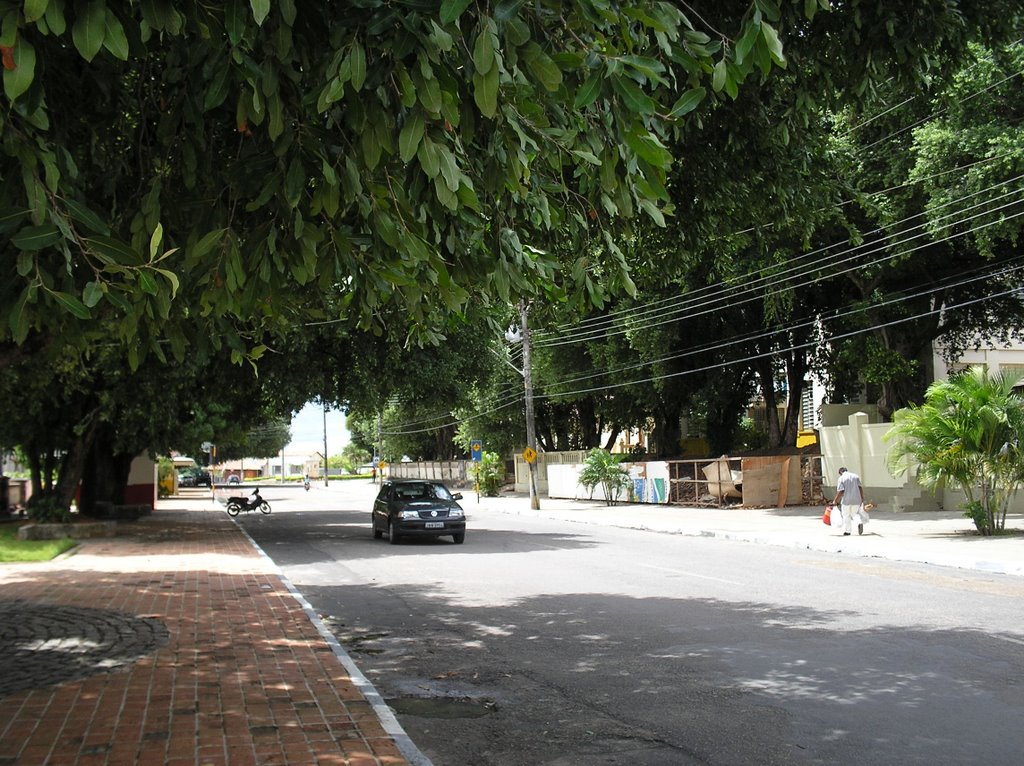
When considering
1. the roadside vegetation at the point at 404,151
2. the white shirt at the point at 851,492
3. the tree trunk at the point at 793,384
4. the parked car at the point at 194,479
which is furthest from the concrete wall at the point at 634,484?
the parked car at the point at 194,479

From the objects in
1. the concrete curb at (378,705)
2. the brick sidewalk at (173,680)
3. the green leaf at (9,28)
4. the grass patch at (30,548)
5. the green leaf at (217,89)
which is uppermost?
the green leaf at (217,89)

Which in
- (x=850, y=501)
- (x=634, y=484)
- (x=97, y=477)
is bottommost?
(x=850, y=501)

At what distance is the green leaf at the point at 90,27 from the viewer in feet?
9.77

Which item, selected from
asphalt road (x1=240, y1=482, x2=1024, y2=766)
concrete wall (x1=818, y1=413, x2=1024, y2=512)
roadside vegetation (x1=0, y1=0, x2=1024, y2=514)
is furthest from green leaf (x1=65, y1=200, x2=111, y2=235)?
concrete wall (x1=818, y1=413, x2=1024, y2=512)

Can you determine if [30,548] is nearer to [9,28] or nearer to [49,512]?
[49,512]

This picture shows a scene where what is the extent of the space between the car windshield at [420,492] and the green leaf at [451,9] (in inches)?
773

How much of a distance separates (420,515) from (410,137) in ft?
59.6

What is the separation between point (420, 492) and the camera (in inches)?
893

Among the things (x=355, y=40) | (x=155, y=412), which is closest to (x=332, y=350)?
(x=155, y=412)

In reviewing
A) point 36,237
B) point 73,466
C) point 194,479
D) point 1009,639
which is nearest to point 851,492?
point 1009,639

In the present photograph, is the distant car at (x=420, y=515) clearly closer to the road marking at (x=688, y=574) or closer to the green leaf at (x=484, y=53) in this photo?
the road marking at (x=688, y=574)

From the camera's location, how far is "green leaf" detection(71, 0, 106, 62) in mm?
2979

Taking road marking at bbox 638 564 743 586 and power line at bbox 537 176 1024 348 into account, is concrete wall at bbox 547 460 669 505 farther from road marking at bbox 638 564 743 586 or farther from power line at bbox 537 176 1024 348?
road marking at bbox 638 564 743 586

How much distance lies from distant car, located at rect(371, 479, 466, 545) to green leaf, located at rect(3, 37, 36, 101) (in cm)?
1850
